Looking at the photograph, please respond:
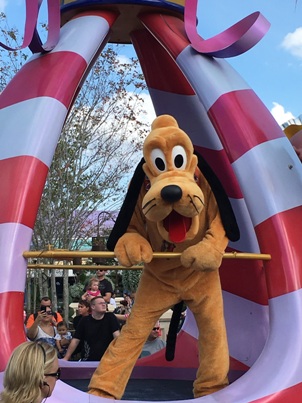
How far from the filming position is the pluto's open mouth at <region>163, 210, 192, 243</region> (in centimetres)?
249

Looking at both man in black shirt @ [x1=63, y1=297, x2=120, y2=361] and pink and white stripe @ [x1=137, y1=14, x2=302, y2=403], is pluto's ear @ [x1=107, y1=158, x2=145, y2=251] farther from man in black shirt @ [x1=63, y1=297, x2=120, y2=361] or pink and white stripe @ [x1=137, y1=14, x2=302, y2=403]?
man in black shirt @ [x1=63, y1=297, x2=120, y2=361]

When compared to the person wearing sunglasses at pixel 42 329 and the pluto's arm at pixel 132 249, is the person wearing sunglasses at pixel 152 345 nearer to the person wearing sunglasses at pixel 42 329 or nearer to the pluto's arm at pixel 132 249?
the person wearing sunglasses at pixel 42 329

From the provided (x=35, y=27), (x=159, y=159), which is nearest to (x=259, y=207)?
(x=159, y=159)

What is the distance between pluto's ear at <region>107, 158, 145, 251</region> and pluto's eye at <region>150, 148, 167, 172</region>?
17 cm

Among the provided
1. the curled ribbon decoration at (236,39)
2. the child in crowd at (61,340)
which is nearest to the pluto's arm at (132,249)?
the curled ribbon decoration at (236,39)

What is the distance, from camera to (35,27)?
3.00 metres

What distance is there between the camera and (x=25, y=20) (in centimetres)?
304

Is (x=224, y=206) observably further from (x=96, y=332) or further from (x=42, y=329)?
(x=42, y=329)

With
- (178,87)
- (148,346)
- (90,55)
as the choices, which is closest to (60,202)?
(148,346)

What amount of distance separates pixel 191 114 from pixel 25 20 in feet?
3.98

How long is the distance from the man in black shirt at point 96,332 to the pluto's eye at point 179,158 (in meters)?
2.03

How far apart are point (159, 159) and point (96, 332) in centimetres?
→ 220

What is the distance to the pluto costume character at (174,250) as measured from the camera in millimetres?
2426

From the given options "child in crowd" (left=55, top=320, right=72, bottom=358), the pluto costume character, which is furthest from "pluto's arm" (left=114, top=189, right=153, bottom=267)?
"child in crowd" (left=55, top=320, right=72, bottom=358)
